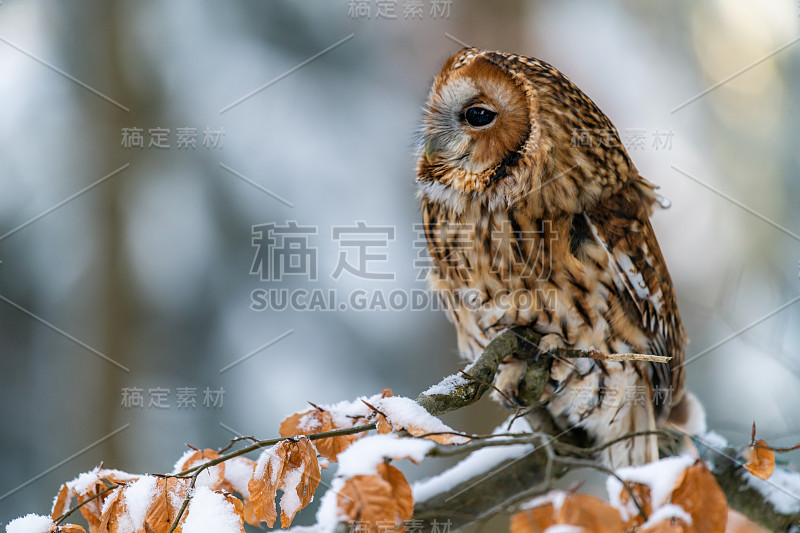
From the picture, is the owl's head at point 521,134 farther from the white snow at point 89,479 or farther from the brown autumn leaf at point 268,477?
the white snow at point 89,479

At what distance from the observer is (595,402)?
1.23 meters

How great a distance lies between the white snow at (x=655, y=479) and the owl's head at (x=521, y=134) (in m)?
0.62

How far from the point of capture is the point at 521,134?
108cm

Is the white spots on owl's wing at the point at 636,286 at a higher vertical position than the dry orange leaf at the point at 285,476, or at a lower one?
higher

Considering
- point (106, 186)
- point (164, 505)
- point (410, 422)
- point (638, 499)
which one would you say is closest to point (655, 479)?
point (638, 499)

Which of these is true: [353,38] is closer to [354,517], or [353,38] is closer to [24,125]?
[24,125]

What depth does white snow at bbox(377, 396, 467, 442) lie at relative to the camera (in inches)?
24.9

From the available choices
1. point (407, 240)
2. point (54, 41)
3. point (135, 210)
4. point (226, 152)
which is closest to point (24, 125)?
point (54, 41)

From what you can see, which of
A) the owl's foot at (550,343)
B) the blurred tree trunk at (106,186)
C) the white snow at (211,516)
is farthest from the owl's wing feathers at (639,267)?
the blurred tree trunk at (106,186)

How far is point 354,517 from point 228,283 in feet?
6.75

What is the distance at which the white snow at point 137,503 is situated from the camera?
2.06ft

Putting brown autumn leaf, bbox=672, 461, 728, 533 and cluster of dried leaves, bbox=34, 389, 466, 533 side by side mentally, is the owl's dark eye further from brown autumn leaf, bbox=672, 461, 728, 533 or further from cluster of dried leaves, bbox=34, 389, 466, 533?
brown autumn leaf, bbox=672, 461, 728, 533

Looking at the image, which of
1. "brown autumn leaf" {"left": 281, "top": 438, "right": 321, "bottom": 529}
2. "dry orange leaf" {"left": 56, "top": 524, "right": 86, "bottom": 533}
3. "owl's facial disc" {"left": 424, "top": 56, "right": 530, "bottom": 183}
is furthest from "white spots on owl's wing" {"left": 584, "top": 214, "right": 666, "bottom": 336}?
"dry orange leaf" {"left": 56, "top": 524, "right": 86, "bottom": 533}

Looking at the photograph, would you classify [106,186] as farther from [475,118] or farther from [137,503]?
[137,503]
